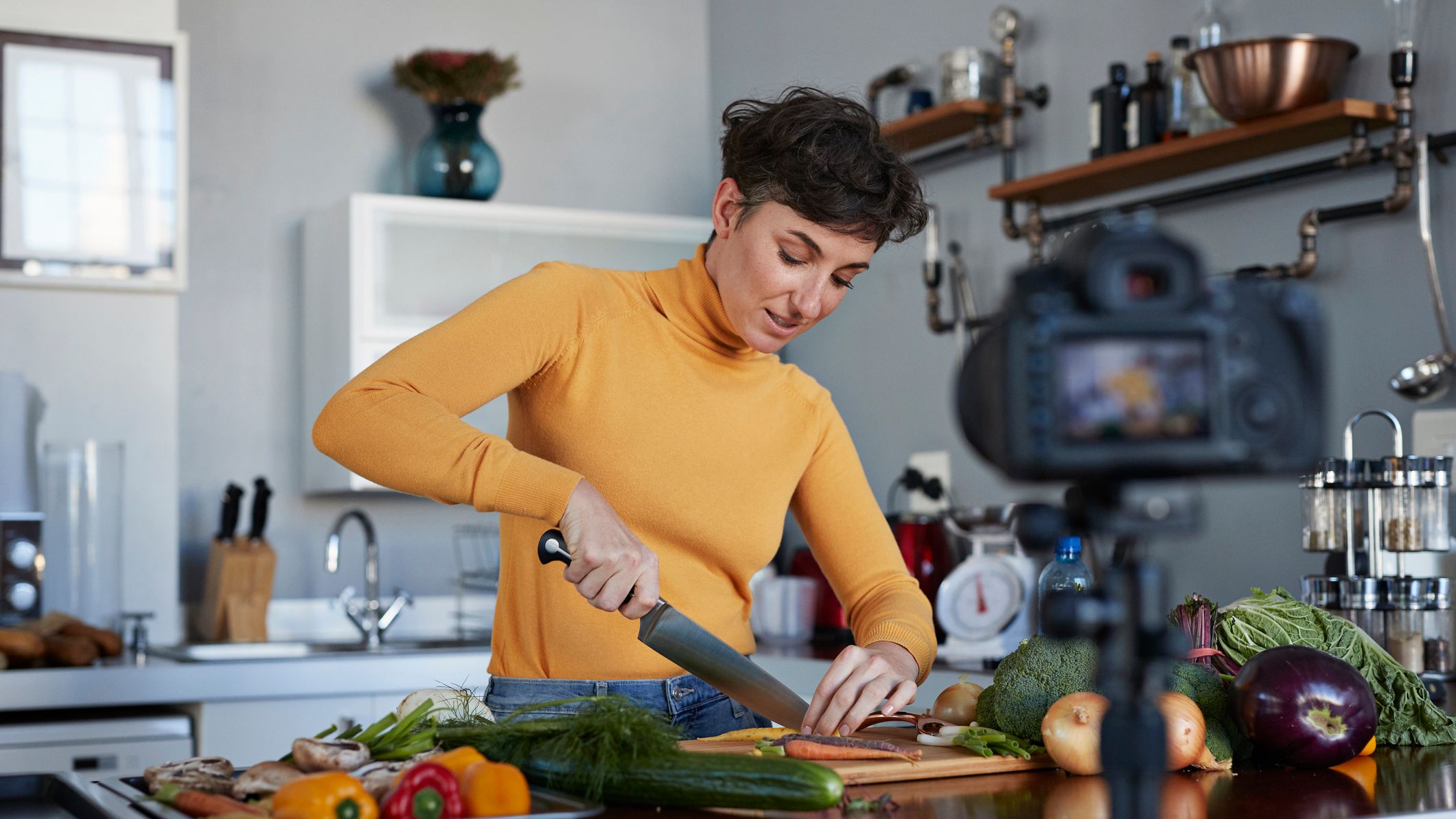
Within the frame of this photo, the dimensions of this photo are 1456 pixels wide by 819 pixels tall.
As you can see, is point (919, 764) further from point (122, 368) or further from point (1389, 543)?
point (122, 368)

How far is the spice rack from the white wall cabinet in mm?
1968

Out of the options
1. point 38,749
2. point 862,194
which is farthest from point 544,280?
point 38,749

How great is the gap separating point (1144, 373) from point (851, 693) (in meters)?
0.84

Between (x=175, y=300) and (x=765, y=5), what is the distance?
1.73m

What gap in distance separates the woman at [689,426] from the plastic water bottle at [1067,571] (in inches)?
7.9

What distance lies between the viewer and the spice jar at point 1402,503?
1867 mm

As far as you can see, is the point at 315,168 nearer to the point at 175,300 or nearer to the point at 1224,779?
the point at 175,300

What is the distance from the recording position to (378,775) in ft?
3.33

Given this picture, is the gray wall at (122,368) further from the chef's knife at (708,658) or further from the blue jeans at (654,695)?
the chef's knife at (708,658)

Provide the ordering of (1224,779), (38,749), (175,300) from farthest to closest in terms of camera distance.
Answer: (175,300) → (38,749) → (1224,779)

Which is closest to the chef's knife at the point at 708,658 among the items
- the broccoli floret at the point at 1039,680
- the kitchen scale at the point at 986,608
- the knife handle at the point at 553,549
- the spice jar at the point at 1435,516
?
the knife handle at the point at 553,549

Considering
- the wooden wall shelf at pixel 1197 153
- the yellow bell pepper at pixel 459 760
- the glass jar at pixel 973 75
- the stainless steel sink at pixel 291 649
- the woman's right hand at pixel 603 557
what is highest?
the glass jar at pixel 973 75

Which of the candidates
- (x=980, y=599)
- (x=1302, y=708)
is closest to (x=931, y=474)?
(x=980, y=599)

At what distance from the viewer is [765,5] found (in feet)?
12.7
